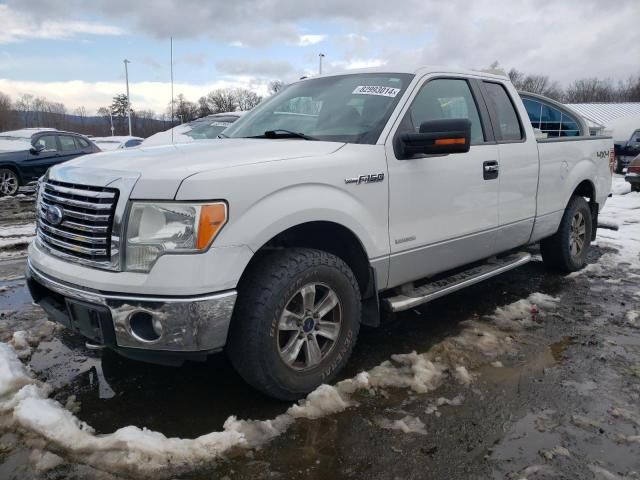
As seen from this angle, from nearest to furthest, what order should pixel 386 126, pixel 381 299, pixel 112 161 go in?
pixel 112 161
pixel 386 126
pixel 381 299

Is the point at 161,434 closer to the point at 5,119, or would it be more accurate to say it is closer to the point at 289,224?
the point at 289,224

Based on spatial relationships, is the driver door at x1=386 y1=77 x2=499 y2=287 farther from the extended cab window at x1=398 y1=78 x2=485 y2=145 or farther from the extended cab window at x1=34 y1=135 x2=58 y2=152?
the extended cab window at x1=34 y1=135 x2=58 y2=152

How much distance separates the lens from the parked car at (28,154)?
12.0 m

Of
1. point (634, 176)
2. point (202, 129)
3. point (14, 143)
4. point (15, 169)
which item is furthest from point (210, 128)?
point (634, 176)

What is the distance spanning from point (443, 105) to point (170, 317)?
101 inches

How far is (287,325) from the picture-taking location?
2.83 metres

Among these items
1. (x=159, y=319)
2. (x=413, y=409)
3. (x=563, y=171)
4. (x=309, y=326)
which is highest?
(x=563, y=171)

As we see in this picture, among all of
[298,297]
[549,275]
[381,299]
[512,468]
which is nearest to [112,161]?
[298,297]

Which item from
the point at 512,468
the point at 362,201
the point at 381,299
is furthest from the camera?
the point at 381,299

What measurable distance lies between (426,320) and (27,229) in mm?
6426

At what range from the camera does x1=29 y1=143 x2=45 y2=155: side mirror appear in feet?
40.3

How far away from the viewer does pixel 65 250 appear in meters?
2.80

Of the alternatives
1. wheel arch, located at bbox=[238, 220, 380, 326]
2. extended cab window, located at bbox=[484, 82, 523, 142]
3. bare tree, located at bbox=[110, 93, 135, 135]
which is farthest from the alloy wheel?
bare tree, located at bbox=[110, 93, 135, 135]

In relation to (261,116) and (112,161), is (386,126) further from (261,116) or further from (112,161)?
(112,161)
